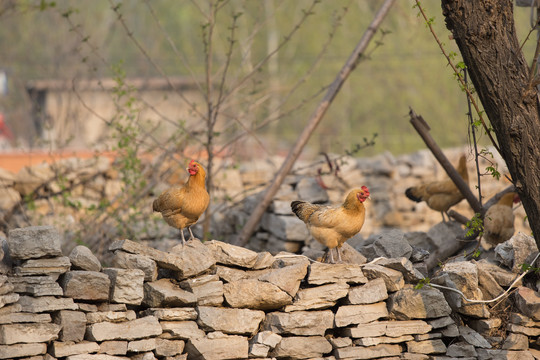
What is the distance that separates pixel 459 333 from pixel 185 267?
8.20 feet

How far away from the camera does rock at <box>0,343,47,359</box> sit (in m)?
4.67

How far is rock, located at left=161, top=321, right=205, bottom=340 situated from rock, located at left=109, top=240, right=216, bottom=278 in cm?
38

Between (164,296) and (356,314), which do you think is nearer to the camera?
(164,296)

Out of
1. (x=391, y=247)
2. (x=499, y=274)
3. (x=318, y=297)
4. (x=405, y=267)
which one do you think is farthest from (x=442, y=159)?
(x=318, y=297)

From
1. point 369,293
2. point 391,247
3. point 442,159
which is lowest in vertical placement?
point 369,293

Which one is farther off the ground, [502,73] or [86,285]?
[502,73]

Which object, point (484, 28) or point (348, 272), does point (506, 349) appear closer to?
point (348, 272)

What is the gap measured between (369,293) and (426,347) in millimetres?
684

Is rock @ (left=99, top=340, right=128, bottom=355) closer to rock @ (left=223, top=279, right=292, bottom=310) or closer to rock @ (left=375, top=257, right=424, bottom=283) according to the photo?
rock @ (left=223, top=279, right=292, bottom=310)

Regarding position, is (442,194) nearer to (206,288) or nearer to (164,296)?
(206,288)

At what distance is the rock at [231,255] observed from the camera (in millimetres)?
5699

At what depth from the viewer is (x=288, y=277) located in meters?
5.60

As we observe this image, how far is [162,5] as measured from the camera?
108ft

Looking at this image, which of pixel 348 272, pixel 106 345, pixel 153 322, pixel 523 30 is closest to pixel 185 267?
pixel 153 322
